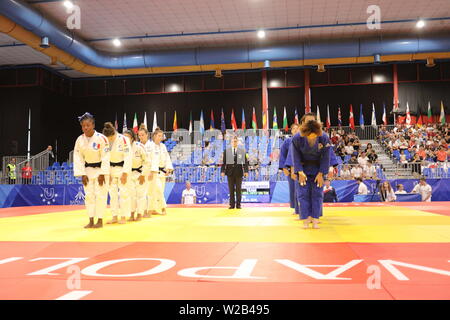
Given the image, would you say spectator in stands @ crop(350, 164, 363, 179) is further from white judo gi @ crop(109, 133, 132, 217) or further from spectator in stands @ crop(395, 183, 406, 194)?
white judo gi @ crop(109, 133, 132, 217)

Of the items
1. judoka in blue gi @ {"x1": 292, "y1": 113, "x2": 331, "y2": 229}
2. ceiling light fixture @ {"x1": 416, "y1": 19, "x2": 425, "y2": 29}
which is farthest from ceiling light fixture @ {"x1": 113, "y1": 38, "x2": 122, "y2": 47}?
judoka in blue gi @ {"x1": 292, "y1": 113, "x2": 331, "y2": 229}

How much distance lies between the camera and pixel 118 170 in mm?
6414

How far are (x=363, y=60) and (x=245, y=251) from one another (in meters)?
17.5

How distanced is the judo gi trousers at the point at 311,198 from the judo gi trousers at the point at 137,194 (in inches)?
124

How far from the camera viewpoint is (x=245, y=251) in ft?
12.1

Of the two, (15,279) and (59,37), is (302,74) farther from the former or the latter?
(15,279)

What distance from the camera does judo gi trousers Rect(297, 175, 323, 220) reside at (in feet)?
18.1

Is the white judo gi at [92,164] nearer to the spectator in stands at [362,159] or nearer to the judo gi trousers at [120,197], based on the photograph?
the judo gi trousers at [120,197]

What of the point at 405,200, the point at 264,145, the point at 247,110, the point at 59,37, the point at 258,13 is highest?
the point at 258,13

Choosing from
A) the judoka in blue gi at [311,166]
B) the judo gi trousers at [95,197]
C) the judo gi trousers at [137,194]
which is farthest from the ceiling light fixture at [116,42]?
the judoka in blue gi at [311,166]

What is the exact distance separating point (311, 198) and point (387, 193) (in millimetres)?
8831

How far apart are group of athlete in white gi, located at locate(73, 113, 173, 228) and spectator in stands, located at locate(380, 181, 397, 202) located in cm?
837

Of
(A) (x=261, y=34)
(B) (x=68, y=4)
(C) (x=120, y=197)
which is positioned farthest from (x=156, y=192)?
(A) (x=261, y=34)

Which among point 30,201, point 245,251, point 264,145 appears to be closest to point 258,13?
point 264,145
